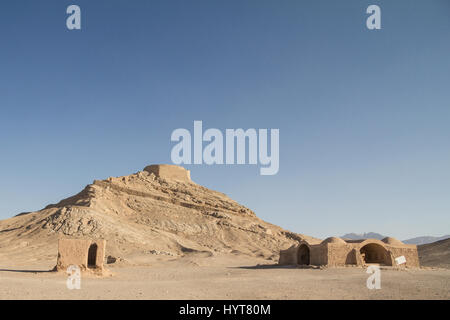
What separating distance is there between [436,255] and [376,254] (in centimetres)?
1553

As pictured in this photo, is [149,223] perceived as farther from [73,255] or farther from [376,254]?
[376,254]

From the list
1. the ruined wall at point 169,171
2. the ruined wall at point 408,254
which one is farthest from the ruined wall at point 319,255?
the ruined wall at point 169,171

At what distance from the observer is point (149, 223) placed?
1988 inches

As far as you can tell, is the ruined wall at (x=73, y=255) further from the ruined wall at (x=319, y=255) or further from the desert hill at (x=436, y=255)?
the desert hill at (x=436, y=255)

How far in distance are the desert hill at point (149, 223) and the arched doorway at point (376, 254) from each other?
622 inches

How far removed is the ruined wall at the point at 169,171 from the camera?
68.4 meters

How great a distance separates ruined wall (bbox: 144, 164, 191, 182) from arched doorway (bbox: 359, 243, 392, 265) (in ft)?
146

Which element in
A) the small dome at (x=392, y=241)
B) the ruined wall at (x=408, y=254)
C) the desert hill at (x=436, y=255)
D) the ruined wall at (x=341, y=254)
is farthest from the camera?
the desert hill at (x=436, y=255)

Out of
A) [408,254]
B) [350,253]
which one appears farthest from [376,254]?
[350,253]

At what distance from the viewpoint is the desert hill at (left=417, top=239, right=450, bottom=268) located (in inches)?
1390

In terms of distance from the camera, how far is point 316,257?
84.7 feet
